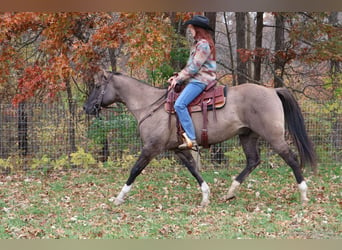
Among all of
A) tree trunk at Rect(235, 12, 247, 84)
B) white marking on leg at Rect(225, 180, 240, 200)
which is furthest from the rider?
tree trunk at Rect(235, 12, 247, 84)

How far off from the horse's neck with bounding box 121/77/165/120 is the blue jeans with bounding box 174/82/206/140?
0.63 meters

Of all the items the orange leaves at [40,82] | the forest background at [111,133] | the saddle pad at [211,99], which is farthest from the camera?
the orange leaves at [40,82]

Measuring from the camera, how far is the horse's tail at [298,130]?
6.42m

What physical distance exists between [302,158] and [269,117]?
0.85 meters

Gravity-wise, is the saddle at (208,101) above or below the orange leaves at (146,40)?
below

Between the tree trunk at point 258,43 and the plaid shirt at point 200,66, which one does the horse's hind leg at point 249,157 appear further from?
the tree trunk at point 258,43

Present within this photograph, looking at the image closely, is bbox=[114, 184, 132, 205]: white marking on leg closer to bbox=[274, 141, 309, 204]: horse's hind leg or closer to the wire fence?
bbox=[274, 141, 309, 204]: horse's hind leg

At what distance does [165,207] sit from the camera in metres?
6.36

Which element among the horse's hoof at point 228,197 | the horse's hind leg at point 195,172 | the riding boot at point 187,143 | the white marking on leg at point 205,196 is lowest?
the horse's hoof at point 228,197

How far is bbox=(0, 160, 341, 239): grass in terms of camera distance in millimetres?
4828

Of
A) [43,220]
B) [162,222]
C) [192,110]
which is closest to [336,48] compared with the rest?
[192,110]

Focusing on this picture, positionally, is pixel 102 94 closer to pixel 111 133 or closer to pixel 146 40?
pixel 146 40

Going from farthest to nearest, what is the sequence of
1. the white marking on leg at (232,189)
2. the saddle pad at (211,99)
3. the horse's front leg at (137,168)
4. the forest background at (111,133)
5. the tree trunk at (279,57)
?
the tree trunk at (279,57)
the forest background at (111,133)
the white marking on leg at (232,189)
the horse's front leg at (137,168)
the saddle pad at (211,99)

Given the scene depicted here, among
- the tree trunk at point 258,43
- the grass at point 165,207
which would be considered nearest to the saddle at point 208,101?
the grass at point 165,207
